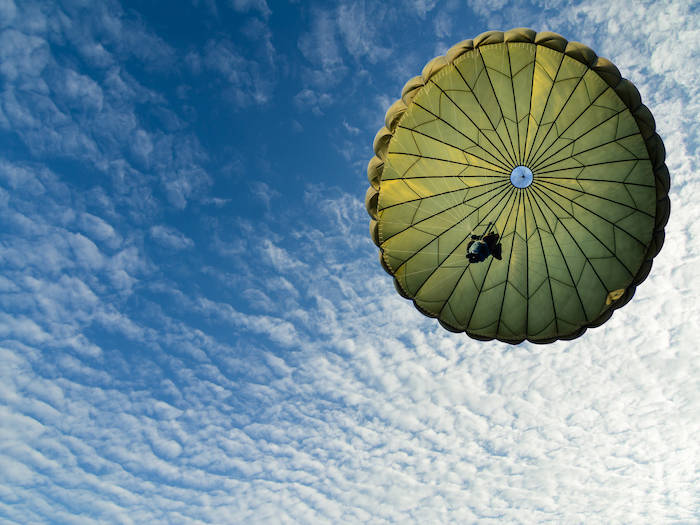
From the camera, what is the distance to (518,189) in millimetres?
17516

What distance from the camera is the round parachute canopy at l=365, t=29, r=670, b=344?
15383 mm

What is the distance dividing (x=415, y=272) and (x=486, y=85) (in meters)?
7.04

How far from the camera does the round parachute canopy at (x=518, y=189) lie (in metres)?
→ 15.4

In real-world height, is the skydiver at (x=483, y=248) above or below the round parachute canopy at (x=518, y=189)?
below

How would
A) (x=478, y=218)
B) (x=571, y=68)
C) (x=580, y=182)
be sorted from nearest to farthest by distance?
(x=571, y=68), (x=580, y=182), (x=478, y=218)

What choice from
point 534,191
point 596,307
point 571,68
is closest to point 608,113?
point 571,68

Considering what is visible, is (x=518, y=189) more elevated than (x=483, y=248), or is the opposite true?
(x=518, y=189)

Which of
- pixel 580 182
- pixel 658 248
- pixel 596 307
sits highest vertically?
pixel 580 182

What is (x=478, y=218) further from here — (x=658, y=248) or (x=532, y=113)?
(x=658, y=248)

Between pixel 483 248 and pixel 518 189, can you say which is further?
pixel 518 189

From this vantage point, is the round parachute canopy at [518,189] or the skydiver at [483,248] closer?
the round parachute canopy at [518,189]

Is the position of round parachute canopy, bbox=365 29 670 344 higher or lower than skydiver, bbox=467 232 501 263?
higher

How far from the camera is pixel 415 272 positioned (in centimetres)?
1866

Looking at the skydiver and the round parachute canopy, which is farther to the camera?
the skydiver
